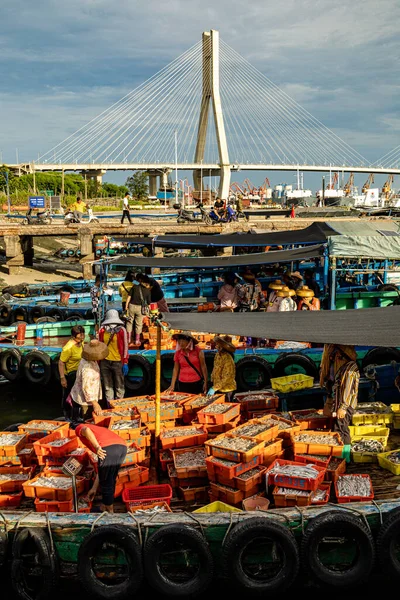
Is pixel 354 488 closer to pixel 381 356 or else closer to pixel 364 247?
pixel 381 356

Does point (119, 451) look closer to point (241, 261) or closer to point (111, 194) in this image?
point (241, 261)

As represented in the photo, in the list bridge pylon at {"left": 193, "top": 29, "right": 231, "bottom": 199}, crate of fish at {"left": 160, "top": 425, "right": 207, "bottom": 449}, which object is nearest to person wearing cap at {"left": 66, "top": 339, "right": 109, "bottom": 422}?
crate of fish at {"left": 160, "top": 425, "right": 207, "bottom": 449}

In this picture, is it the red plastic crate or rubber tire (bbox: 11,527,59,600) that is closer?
rubber tire (bbox: 11,527,59,600)

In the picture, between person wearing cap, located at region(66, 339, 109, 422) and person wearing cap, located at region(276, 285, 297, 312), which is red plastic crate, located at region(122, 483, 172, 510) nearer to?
person wearing cap, located at region(66, 339, 109, 422)

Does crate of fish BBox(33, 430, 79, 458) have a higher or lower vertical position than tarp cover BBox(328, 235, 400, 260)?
lower

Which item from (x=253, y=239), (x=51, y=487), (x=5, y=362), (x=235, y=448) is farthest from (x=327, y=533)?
(x=253, y=239)

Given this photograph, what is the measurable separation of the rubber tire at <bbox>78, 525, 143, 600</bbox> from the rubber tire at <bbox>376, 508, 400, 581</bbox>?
1.95 metres

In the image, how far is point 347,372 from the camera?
591cm

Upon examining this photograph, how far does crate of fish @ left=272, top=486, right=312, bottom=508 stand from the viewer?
511 centimetres

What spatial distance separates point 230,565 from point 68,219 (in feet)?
79.9

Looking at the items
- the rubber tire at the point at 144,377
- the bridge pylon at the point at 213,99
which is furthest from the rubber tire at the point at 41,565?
the bridge pylon at the point at 213,99

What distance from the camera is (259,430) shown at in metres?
6.00

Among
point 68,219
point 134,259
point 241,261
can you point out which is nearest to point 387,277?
point 241,261

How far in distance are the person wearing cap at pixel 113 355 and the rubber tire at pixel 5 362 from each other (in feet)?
11.3
